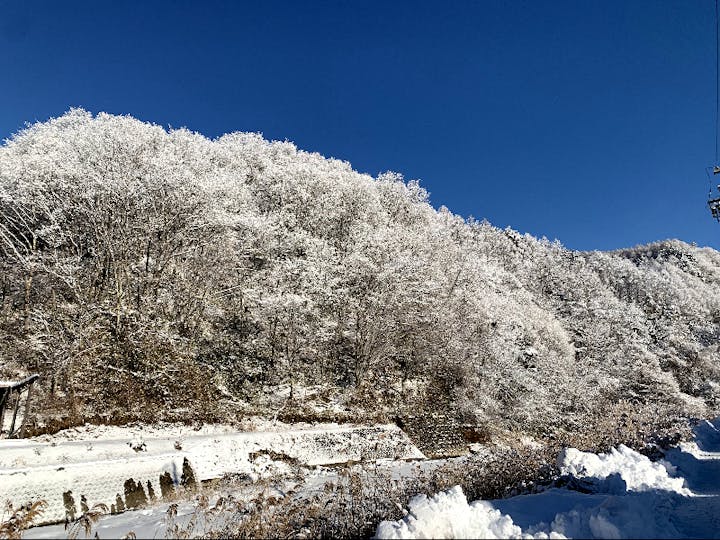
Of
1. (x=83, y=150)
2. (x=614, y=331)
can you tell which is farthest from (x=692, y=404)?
(x=83, y=150)

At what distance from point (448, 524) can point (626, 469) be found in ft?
25.7

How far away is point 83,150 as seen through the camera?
22.4 metres

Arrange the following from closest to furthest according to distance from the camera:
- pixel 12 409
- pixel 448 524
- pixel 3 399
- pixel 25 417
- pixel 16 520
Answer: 1. pixel 448 524
2. pixel 16 520
3. pixel 3 399
4. pixel 25 417
5. pixel 12 409

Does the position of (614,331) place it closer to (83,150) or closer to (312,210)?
(312,210)

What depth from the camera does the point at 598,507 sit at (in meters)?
5.85

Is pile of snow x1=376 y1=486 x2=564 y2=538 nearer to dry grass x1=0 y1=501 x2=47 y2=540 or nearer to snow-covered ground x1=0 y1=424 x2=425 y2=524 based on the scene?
dry grass x1=0 y1=501 x2=47 y2=540

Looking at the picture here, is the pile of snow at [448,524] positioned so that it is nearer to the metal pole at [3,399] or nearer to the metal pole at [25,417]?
the metal pole at [25,417]

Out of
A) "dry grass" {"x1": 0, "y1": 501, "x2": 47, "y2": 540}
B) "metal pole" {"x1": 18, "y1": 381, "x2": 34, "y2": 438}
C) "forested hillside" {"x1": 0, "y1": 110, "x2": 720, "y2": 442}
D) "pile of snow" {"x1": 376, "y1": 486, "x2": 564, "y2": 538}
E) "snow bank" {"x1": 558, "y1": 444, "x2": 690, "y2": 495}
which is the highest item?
"forested hillside" {"x1": 0, "y1": 110, "x2": 720, "y2": 442}

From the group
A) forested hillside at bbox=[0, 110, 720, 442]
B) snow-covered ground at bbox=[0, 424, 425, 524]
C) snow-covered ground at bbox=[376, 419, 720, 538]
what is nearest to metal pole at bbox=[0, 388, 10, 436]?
snow-covered ground at bbox=[0, 424, 425, 524]

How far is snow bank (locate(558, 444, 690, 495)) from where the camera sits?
8859 mm

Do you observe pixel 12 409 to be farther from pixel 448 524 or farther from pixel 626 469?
pixel 626 469

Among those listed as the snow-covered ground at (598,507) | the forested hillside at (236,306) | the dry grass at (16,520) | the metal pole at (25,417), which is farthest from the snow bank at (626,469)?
the metal pole at (25,417)

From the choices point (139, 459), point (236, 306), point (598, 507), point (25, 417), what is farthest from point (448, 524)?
point (236, 306)

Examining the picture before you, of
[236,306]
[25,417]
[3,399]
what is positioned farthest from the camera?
[236,306]
